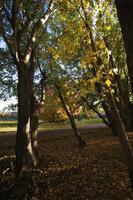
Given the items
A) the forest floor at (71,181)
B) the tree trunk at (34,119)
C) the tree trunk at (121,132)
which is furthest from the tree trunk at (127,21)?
the tree trunk at (34,119)

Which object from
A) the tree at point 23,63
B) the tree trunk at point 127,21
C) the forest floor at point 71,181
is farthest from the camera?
the tree at point 23,63

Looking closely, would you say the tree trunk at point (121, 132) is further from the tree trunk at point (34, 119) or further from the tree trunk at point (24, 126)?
the tree trunk at point (34, 119)

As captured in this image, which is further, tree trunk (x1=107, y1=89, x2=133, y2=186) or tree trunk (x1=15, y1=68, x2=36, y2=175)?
tree trunk (x1=15, y1=68, x2=36, y2=175)

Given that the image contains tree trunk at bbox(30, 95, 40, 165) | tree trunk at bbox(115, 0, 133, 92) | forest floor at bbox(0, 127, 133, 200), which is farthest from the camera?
tree trunk at bbox(30, 95, 40, 165)

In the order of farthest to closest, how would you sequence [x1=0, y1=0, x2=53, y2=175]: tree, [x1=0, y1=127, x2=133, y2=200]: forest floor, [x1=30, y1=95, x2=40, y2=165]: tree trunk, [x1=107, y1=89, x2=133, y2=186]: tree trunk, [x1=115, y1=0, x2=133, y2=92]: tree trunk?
[x1=30, y1=95, x2=40, y2=165]: tree trunk
[x1=0, y1=0, x2=53, y2=175]: tree
[x1=0, y1=127, x2=133, y2=200]: forest floor
[x1=107, y1=89, x2=133, y2=186]: tree trunk
[x1=115, y1=0, x2=133, y2=92]: tree trunk

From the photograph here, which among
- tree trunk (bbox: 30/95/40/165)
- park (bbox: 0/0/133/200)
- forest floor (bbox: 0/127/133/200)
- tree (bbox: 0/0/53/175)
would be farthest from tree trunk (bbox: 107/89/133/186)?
tree trunk (bbox: 30/95/40/165)

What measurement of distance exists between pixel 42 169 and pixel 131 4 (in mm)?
11505

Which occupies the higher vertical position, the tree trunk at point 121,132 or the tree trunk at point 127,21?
the tree trunk at point 127,21

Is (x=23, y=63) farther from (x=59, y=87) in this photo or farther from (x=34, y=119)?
(x=59, y=87)

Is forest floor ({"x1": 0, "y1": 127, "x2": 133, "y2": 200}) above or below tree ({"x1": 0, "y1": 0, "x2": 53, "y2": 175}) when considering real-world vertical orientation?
below

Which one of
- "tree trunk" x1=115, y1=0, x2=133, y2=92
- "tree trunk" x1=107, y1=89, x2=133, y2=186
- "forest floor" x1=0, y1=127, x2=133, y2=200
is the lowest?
"forest floor" x1=0, y1=127, x2=133, y2=200

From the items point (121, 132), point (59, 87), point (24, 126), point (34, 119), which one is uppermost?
point (59, 87)

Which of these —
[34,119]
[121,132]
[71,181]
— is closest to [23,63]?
[34,119]

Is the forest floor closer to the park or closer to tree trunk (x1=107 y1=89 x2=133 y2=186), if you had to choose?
the park
